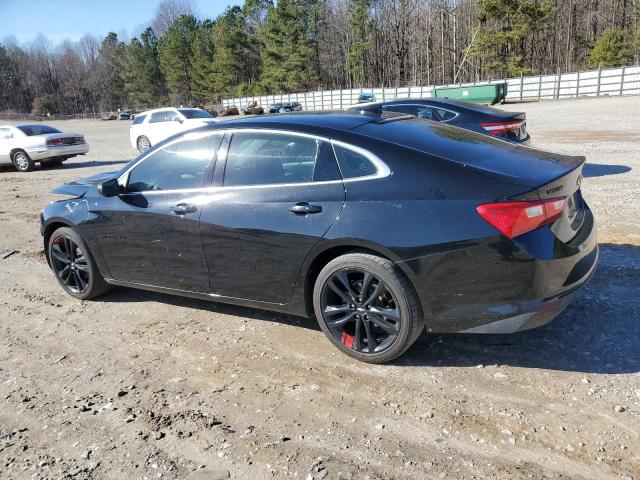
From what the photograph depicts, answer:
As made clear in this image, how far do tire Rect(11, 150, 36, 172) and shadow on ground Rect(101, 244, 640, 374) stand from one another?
610 inches

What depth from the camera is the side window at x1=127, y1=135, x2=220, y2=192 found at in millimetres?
4301

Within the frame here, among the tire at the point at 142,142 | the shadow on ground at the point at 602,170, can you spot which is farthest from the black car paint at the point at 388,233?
the tire at the point at 142,142

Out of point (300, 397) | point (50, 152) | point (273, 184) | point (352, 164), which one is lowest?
point (300, 397)

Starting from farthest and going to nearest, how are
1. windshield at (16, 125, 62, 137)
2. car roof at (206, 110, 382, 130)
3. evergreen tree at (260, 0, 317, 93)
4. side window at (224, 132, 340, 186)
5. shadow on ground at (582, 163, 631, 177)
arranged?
1. evergreen tree at (260, 0, 317, 93)
2. windshield at (16, 125, 62, 137)
3. shadow on ground at (582, 163, 631, 177)
4. car roof at (206, 110, 382, 130)
5. side window at (224, 132, 340, 186)

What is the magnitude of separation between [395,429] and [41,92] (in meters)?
145

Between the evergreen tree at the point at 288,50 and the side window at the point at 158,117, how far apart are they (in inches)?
2119

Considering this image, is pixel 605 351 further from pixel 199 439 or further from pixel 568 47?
pixel 568 47

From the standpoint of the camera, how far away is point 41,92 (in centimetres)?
12681

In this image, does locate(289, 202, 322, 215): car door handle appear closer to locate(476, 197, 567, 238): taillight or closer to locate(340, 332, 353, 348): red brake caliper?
locate(340, 332, 353, 348): red brake caliper

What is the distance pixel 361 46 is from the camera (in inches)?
2992

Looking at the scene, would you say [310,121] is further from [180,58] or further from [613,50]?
[180,58]

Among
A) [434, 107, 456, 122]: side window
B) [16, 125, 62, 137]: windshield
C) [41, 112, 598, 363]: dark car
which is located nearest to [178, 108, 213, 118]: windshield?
[16, 125, 62, 137]: windshield

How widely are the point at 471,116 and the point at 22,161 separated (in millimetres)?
14693

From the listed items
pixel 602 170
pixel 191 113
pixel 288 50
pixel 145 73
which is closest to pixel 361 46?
pixel 288 50
